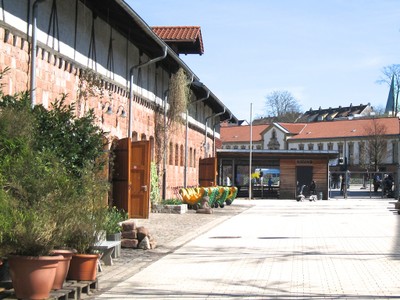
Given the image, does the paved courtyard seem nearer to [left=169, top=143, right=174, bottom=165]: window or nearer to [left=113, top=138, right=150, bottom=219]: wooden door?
[left=113, top=138, right=150, bottom=219]: wooden door

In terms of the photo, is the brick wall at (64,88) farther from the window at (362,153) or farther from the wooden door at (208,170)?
the window at (362,153)

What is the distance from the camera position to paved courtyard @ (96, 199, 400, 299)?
8906mm

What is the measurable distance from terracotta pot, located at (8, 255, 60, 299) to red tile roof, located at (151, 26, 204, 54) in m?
26.8

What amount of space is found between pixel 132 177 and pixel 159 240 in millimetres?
4361

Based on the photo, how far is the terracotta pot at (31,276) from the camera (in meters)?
7.34

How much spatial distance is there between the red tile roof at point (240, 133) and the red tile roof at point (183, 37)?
81.6m

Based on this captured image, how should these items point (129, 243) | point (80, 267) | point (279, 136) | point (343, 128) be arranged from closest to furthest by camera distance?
point (80, 267), point (129, 243), point (343, 128), point (279, 136)

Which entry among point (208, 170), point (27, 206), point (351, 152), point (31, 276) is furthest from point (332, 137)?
point (31, 276)

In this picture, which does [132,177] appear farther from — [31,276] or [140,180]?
[31,276]

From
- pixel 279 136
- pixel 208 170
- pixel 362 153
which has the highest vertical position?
pixel 279 136

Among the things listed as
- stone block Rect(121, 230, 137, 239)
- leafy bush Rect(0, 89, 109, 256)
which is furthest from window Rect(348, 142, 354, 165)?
leafy bush Rect(0, 89, 109, 256)

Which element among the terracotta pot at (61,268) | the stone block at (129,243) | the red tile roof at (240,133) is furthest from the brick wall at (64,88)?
the red tile roof at (240,133)

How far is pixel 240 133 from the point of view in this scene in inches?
4786

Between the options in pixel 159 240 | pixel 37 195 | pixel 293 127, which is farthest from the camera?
pixel 293 127
